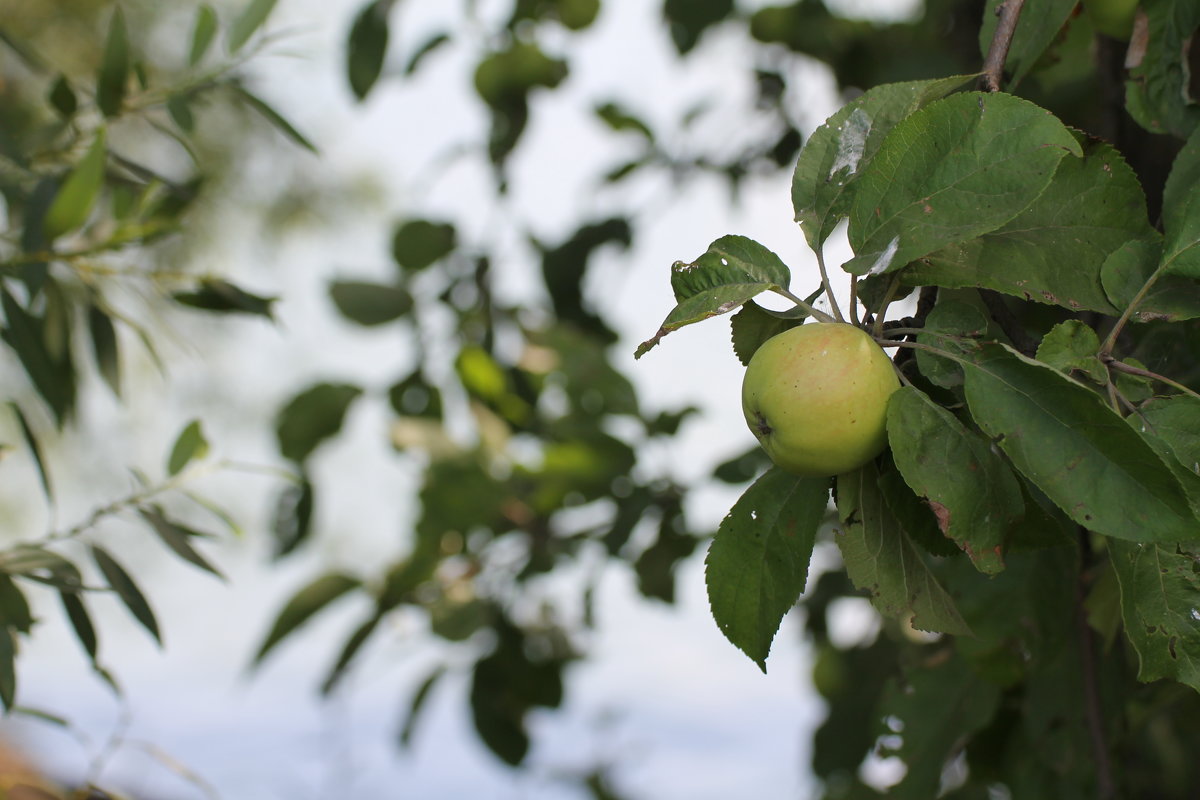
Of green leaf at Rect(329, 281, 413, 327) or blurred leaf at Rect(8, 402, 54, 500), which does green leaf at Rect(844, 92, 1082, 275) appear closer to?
blurred leaf at Rect(8, 402, 54, 500)

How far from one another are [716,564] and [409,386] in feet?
2.84

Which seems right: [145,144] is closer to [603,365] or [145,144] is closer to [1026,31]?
[603,365]

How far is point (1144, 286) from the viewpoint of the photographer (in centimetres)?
42

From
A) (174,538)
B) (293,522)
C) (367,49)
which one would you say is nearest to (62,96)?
(174,538)

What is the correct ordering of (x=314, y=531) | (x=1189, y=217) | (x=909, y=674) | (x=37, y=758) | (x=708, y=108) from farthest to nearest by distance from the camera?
(x=37, y=758) < (x=708, y=108) < (x=314, y=531) < (x=909, y=674) < (x=1189, y=217)

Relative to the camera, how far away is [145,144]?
2127 mm

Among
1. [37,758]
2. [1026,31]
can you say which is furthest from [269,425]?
[1026,31]

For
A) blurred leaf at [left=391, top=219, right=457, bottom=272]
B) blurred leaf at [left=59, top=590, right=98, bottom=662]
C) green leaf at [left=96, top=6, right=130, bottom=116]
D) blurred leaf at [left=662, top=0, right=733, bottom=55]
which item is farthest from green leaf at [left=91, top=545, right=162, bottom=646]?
blurred leaf at [left=662, top=0, right=733, bottom=55]

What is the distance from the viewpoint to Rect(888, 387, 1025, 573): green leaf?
1.24ft

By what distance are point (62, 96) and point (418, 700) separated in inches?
34.9

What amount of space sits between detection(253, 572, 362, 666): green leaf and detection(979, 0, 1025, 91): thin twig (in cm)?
91

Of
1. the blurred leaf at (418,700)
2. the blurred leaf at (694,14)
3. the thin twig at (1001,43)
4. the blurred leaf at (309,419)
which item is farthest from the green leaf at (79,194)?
the blurred leaf at (418,700)

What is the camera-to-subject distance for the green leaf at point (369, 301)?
124 centimetres

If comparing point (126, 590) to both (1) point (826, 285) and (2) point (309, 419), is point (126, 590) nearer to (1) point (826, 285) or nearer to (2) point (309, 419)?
(1) point (826, 285)
